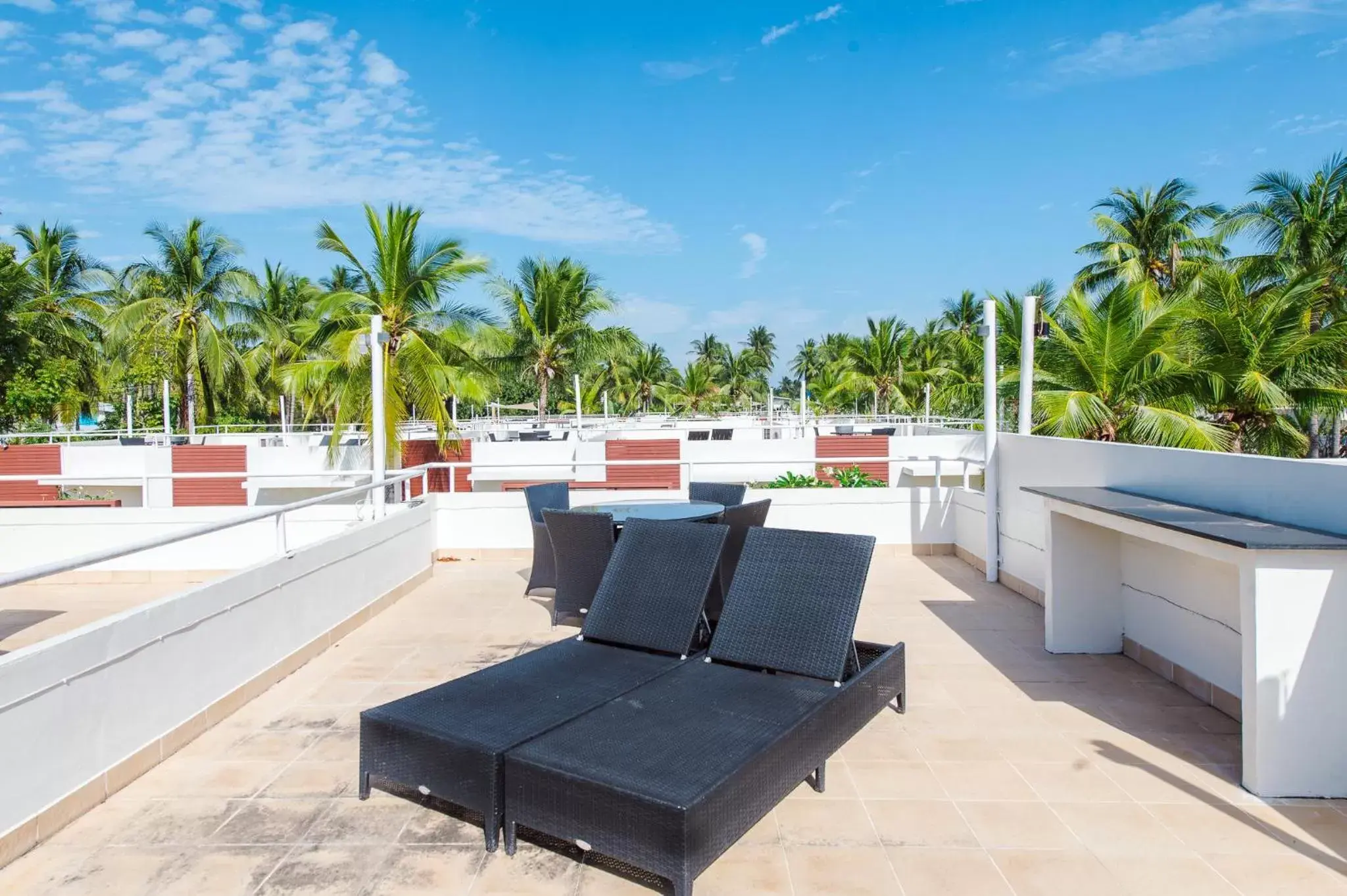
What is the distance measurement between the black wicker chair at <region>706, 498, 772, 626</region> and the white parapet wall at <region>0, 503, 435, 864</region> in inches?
106

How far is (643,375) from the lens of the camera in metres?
57.2

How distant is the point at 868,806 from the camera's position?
130 inches

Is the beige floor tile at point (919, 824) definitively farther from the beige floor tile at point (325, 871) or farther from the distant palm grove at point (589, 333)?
the distant palm grove at point (589, 333)

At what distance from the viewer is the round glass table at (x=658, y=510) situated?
627cm

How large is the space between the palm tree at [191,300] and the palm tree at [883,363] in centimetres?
2776

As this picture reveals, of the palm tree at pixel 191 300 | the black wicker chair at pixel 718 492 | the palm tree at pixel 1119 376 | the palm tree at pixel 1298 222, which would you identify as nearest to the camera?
the black wicker chair at pixel 718 492

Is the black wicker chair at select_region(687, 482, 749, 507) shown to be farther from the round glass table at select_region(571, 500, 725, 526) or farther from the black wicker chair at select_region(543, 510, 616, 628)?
the black wicker chair at select_region(543, 510, 616, 628)

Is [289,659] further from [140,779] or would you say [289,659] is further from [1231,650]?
[1231,650]

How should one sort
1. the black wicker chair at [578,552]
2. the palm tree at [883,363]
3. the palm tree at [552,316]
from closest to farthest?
1. the black wicker chair at [578,552]
2. the palm tree at [552,316]
3. the palm tree at [883,363]

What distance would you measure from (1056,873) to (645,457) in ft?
46.9

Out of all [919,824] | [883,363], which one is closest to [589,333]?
[919,824]

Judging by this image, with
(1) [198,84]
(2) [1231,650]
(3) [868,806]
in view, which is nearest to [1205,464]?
(2) [1231,650]

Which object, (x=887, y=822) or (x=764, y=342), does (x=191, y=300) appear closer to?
(x=887, y=822)

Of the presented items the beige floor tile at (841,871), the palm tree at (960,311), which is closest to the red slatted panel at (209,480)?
the beige floor tile at (841,871)
